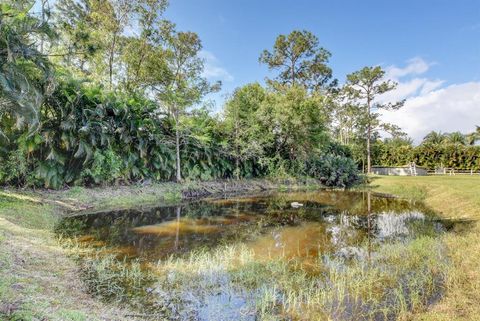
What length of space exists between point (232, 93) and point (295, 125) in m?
4.93

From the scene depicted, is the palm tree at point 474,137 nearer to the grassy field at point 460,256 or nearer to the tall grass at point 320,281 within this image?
the grassy field at point 460,256

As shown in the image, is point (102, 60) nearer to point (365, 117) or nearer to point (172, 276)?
point (172, 276)

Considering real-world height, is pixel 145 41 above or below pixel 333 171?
above

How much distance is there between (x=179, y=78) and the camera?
610 inches

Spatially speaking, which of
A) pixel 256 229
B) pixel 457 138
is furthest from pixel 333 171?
pixel 457 138

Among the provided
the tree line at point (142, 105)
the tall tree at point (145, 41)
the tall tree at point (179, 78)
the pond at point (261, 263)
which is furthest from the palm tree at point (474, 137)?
the tall tree at point (145, 41)

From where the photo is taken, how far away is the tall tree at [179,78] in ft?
47.0

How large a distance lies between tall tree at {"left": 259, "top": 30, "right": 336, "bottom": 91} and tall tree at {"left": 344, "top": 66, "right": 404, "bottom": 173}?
2.39 meters

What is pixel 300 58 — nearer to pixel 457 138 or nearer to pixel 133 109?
pixel 133 109

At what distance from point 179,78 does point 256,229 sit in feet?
36.7

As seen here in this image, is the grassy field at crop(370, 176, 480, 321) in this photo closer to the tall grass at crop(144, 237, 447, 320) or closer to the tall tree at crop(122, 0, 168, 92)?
the tall grass at crop(144, 237, 447, 320)

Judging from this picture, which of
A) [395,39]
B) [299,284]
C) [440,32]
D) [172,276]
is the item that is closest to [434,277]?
[299,284]

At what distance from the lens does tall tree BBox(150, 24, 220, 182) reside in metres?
14.3

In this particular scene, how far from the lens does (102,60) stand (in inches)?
564
